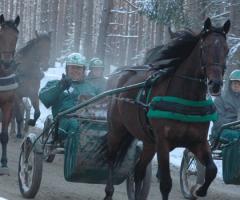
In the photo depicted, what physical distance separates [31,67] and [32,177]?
6.71m

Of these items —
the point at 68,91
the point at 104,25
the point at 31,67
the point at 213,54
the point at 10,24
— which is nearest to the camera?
the point at 213,54

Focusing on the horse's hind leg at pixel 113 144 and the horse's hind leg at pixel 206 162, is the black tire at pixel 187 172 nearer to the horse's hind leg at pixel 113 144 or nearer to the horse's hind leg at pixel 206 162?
the horse's hind leg at pixel 113 144

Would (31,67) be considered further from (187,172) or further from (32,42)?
(187,172)

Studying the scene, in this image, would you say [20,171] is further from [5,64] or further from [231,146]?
[231,146]

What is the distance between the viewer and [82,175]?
7.34 meters

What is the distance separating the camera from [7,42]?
880 cm

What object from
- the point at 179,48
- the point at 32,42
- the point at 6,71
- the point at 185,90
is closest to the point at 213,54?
the point at 185,90

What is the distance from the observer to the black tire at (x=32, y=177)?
7.37 metres

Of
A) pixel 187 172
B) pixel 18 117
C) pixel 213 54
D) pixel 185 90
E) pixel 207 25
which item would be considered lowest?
pixel 18 117

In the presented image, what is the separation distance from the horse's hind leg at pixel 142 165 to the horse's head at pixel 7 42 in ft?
7.79

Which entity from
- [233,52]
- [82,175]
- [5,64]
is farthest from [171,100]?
[233,52]

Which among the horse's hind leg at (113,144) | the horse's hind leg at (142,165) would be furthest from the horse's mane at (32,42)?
the horse's hind leg at (142,165)

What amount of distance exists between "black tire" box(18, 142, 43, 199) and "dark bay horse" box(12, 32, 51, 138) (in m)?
5.40

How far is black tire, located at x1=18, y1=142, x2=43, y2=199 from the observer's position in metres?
7.37
